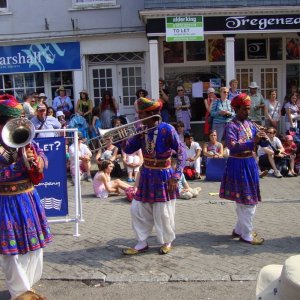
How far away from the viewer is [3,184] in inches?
175

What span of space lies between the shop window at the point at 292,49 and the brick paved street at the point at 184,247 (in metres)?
7.84

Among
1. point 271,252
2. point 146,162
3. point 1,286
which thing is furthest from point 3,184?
point 271,252

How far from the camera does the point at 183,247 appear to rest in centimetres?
623

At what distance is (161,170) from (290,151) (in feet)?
19.9

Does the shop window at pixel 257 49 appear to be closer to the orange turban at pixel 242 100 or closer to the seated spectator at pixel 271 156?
the seated spectator at pixel 271 156

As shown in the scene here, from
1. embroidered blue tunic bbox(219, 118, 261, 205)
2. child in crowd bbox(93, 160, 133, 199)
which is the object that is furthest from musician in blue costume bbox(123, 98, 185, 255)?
child in crowd bbox(93, 160, 133, 199)

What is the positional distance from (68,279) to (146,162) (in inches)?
63.0

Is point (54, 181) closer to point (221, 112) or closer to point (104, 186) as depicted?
point (104, 186)

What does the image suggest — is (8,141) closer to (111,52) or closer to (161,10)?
(161,10)

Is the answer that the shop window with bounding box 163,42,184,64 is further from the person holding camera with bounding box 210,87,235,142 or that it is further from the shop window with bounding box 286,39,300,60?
the person holding camera with bounding box 210,87,235,142

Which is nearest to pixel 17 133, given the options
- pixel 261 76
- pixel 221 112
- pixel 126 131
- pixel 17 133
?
pixel 17 133

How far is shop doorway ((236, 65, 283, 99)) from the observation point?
1547 centimetres

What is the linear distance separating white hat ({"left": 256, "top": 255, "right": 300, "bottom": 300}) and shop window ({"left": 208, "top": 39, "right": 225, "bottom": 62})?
1354 centimetres

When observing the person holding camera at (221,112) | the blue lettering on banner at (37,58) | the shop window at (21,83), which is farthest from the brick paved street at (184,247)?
the shop window at (21,83)
